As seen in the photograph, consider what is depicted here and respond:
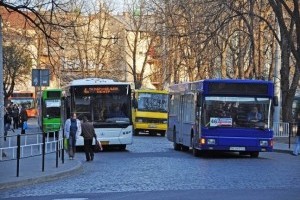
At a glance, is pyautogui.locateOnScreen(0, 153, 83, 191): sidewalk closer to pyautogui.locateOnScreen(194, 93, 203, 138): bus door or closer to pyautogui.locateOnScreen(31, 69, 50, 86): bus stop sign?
pyautogui.locateOnScreen(194, 93, 203, 138): bus door

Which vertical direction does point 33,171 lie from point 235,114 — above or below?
below

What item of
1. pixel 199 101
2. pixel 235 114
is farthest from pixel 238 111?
pixel 199 101

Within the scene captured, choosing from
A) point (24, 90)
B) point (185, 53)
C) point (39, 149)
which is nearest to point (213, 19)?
point (39, 149)

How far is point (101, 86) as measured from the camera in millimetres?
31844

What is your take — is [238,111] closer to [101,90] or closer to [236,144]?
[236,144]

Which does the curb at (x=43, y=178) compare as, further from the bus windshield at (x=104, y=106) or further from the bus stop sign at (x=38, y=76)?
the bus stop sign at (x=38, y=76)

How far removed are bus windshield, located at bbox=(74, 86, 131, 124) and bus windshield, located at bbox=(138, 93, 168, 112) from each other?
62.3ft

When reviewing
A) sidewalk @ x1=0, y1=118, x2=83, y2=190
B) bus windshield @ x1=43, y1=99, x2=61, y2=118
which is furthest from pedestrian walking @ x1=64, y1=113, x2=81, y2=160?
bus windshield @ x1=43, y1=99, x2=61, y2=118

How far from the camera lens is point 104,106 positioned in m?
31.7

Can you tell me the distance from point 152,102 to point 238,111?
25.0 metres

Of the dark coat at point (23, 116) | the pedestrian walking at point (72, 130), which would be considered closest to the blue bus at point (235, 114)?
the pedestrian walking at point (72, 130)

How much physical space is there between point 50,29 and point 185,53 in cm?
3617

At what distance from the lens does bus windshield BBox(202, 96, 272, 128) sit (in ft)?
86.3

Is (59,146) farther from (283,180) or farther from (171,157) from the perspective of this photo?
(283,180)
